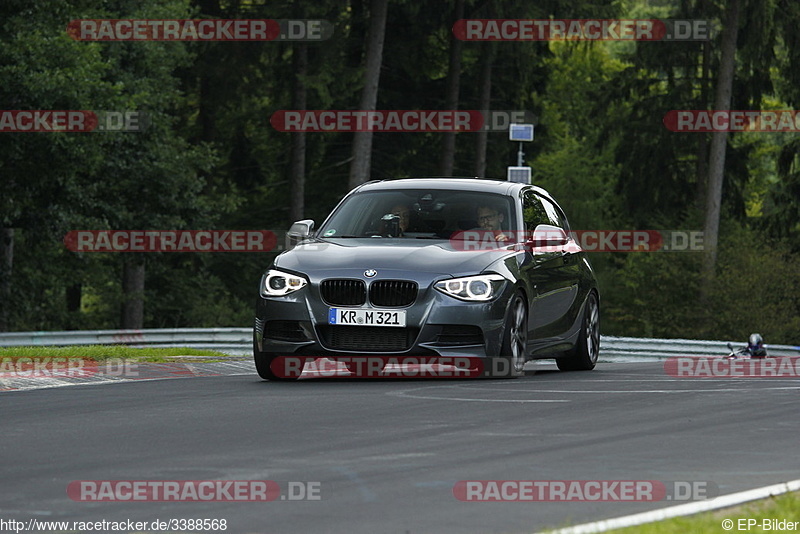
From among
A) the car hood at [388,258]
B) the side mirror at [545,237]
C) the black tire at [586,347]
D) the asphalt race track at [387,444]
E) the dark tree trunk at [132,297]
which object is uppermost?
the side mirror at [545,237]

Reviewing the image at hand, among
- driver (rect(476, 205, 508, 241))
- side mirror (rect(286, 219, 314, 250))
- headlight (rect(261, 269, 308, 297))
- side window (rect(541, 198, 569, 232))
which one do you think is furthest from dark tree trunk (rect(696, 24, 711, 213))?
headlight (rect(261, 269, 308, 297))

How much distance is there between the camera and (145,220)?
45.8m

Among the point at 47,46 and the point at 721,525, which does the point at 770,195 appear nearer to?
the point at 47,46

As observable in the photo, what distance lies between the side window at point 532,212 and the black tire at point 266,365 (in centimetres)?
263

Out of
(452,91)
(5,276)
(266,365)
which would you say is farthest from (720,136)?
(266,365)

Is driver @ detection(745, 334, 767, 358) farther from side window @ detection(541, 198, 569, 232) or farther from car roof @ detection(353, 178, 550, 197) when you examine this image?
car roof @ detection(353, 178, 550, 197)

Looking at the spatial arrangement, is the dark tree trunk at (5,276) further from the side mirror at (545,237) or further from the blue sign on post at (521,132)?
the side mirror at (545,237)

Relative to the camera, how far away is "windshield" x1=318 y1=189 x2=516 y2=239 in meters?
14.3

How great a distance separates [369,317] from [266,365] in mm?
1204

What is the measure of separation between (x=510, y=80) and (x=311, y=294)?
1806 inches

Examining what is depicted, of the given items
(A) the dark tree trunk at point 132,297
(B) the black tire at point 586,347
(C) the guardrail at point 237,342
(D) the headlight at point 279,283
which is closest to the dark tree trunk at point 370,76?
(A) the dark tree trunk at point 132,297

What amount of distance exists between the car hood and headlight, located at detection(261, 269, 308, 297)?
8 cm

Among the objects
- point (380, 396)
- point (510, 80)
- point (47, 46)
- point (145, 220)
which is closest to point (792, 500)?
point (380, 396)

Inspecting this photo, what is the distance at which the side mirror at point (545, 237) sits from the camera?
14477 millimetres
